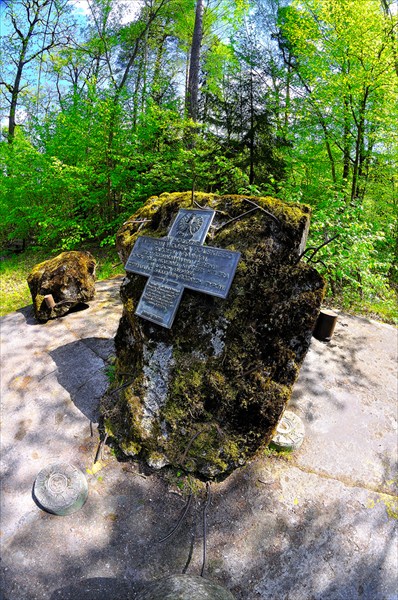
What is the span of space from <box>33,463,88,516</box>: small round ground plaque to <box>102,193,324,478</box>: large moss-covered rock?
1.40 feet

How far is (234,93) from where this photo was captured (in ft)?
29.9

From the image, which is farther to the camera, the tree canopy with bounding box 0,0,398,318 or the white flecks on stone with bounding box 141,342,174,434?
the tree canopy with bounding box 0,0,398,318

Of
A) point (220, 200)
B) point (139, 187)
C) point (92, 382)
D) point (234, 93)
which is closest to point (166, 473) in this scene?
point (92, 382)

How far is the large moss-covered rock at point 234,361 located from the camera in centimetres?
273

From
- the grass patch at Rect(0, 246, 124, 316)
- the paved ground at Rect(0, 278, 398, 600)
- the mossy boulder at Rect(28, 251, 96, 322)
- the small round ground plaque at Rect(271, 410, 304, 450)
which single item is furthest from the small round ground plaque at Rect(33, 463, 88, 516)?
the grass patch at Rect(0, 246, 124, 316)

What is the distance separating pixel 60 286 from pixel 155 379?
313cm

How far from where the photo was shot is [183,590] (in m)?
1.77

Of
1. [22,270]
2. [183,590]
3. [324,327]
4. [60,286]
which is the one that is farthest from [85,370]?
[22,270]

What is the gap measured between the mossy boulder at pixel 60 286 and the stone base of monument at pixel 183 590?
13.6 feet

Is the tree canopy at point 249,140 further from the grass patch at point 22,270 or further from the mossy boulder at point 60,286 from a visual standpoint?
the mossy boulder at point 60,286

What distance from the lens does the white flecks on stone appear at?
2885 millimetres

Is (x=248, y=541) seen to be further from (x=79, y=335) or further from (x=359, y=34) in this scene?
(x=359, y=34)

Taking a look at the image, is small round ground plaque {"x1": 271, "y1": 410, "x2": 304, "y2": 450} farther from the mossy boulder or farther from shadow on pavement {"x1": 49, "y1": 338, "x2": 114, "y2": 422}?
the mossy boulder

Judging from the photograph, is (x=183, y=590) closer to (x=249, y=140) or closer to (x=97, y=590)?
(x=97, y=590)
